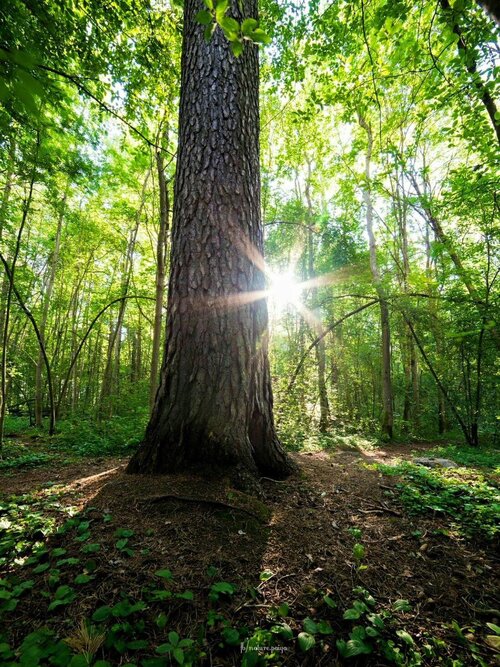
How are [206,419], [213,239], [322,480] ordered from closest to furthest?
[206,419], [213,239], [322,480]

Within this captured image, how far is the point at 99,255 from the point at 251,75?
11642 mm

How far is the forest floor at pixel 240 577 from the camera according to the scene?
1027 mm

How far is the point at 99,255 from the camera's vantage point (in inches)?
479

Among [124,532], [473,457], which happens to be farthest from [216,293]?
[473,457]

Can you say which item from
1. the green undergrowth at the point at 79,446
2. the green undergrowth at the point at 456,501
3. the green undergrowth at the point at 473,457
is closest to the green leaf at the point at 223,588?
the green undergrowth at the point at 456,501

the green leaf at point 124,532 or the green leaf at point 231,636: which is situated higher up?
the green leaf at point 124,532

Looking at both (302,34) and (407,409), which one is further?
(407,409)

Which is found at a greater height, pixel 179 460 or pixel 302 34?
pixel 302 34

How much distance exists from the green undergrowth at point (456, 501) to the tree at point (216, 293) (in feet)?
3.57

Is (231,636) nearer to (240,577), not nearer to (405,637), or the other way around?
(240,577)

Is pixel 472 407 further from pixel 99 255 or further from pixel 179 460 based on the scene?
pixel 99 255

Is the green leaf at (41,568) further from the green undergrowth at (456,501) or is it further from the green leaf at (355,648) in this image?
the green undergrowth at (456,501)

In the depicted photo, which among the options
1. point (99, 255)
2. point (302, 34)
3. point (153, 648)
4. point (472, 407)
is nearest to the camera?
point (153, 648)

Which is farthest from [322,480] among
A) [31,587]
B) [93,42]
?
[93,42]
